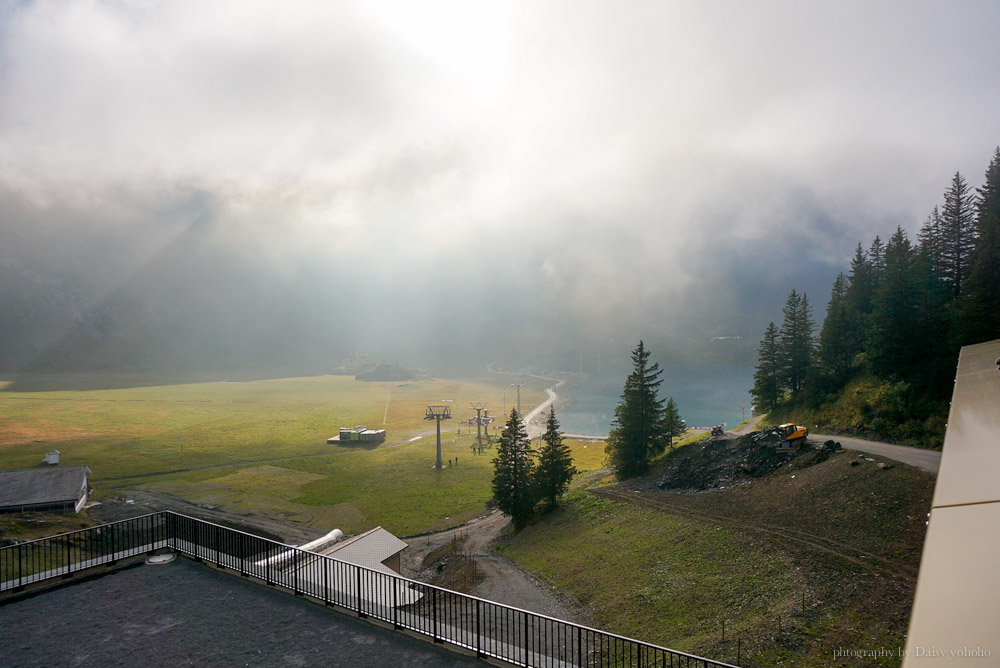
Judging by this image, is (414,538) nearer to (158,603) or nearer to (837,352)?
(158,603)

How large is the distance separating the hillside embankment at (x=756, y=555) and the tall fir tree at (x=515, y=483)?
2107 millimetres

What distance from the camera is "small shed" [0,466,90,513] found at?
39969mm

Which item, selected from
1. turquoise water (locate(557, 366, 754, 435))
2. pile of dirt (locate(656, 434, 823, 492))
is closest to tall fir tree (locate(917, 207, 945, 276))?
pile of dirt (locate(656, 434, 823, 492))

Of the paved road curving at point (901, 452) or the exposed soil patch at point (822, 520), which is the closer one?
the exposed soil patch at point (822, 520)

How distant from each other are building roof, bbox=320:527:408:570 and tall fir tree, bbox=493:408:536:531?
14.3 metres

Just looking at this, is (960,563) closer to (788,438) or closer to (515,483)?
(788,438)

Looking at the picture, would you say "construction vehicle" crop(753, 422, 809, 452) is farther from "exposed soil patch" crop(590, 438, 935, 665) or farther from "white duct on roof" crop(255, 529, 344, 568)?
"white duct on roof" crop(255, 529, 344, 568)

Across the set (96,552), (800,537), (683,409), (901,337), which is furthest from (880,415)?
(683,409)

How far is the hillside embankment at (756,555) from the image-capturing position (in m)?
16.5

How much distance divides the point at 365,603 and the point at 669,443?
40664mm

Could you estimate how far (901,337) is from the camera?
39438 millimetres

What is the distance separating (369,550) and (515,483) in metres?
16.9

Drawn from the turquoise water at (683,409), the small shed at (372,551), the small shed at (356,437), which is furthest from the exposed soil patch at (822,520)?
the turquoise water at (683,409)

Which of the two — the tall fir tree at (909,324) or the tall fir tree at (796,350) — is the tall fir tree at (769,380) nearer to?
the tall fir tree at (796,350)
